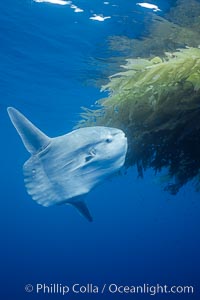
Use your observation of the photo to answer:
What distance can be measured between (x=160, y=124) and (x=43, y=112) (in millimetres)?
29862

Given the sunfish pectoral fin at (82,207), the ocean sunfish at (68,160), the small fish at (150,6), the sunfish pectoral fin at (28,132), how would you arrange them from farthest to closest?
1. the small fish at (150,6)
2. the sunfish pectoral fin at (82,207)
3. the sunfish pectoral fin at (28,132)
4. the ocean sunfish at (68,160)

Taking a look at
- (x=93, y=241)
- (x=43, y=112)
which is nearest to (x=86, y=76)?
(x=43, y=112)

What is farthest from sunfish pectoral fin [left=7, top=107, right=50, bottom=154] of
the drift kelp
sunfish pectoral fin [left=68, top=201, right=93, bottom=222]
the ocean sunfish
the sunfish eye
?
the drift kelp

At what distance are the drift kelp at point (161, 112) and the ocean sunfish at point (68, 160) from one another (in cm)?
124

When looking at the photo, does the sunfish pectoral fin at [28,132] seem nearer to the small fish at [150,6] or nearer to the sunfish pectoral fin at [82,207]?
the sunfish pectoral fin at [82,207]

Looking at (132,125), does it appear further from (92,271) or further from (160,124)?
(92,271)

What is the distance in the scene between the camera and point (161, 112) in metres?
6.05

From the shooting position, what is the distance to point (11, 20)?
1352 centimetres

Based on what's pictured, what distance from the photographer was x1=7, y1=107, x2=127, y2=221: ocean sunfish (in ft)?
16.8

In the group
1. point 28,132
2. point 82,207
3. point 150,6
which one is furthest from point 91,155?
Answer: point 150,6

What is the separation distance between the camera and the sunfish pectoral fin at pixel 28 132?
17.5 ft

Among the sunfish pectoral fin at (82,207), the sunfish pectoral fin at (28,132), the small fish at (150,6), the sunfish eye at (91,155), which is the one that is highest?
the small fish at (150,6)

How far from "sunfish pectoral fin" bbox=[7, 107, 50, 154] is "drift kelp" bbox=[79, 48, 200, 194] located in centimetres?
174

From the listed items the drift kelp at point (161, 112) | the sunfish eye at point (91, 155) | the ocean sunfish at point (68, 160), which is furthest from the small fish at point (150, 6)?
the sunfish eye at point (91, 155)
